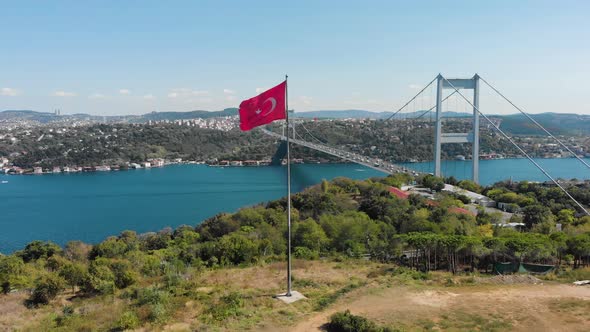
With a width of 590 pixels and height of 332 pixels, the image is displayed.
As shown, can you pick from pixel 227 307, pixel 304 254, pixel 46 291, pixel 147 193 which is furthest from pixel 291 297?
pixel 147 193

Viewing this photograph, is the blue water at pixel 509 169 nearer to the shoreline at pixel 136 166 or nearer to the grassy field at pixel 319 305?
the shoreline at pixel 136 166

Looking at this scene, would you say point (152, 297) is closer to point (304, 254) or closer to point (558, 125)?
point (304, 254)

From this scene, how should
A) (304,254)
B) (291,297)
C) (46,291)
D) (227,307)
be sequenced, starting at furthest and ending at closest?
(304,254)
(46,291)
(291,297)
(227,307)

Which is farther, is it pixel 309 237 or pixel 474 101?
pixel 474 101

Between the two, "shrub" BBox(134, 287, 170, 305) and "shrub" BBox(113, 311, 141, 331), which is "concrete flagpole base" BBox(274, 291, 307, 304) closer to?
"shrub" BBox(134, 287, 170, 305)

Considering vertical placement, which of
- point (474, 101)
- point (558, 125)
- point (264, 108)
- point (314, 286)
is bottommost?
point (314, 286)

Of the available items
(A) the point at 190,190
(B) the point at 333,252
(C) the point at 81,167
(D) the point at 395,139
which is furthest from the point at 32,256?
(D) the point at 395,139
